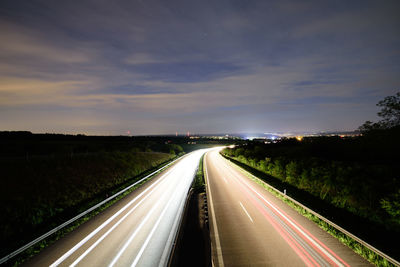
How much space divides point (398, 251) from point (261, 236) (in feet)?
20.9

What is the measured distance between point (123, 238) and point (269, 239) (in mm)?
8364

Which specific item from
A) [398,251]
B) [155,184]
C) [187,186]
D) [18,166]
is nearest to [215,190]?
[187,186]

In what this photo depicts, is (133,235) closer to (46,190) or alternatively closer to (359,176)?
(46,190)

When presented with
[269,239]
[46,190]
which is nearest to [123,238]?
[269,239]

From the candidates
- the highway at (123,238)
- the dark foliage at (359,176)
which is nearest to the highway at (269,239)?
the highway at (123,238)

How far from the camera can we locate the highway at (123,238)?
27.5 ft

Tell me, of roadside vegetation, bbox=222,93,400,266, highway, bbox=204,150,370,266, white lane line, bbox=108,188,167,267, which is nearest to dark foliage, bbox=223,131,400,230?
roadside vegetation, bbox=222,93,400,266

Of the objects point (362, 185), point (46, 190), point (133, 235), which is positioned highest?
point (362, 185)

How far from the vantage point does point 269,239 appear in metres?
9.91

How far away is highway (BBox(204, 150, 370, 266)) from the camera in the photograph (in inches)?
322

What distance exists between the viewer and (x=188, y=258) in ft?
28.6

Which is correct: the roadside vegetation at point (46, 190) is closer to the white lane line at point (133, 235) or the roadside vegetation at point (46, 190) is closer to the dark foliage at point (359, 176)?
the white lane line at point (133, 235)

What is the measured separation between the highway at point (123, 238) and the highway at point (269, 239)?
2.98m

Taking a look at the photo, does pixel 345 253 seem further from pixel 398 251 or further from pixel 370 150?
pixel 370 150
